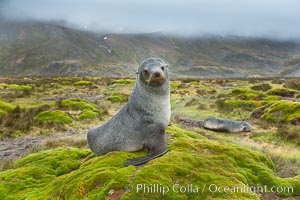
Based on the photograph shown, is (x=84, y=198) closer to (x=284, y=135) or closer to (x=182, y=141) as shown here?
(x=182, y=141)

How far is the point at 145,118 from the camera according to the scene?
10.5m

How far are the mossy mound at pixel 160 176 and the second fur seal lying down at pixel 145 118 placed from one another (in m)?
0.42

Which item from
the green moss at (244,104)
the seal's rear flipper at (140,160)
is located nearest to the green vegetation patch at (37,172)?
the seal's rear flipper at (140,160)

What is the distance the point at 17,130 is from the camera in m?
24.2

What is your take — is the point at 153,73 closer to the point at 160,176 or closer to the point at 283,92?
the point at 160,176

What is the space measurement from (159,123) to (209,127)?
48.7ft

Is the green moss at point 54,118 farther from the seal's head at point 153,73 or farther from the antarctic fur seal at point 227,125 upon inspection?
the seal's head at point 153,73

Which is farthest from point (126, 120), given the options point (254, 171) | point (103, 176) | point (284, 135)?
point (284, 135)

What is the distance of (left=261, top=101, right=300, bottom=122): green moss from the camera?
2484 centimetres

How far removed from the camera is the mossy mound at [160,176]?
823 centimetres

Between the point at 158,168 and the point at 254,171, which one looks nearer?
the point at 158,168

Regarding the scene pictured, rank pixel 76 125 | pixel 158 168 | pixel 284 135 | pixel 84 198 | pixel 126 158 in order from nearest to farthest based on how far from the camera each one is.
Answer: pixel 84 198 < pixel 158 168 < pixel 126 158 < pixel 284 135 < pixel 76 125

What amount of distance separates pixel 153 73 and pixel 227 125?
15.6m

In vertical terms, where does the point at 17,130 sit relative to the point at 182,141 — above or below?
below
